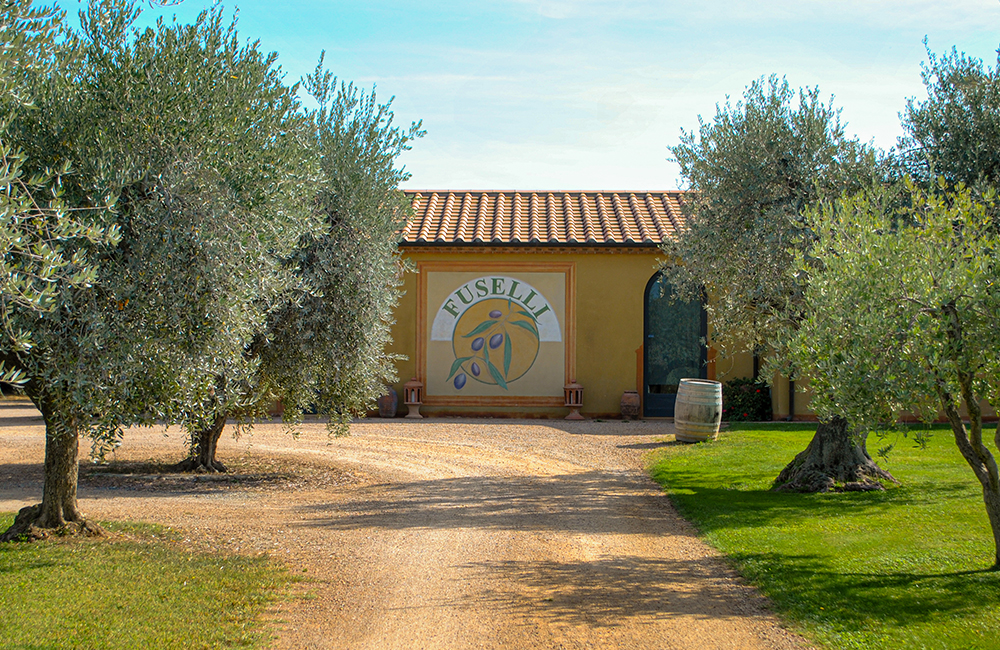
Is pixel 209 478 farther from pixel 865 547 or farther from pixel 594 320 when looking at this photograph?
pixel 594 320

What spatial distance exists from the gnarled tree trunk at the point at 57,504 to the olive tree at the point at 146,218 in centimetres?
55

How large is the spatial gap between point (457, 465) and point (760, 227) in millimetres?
5505

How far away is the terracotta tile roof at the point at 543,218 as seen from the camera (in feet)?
56.7

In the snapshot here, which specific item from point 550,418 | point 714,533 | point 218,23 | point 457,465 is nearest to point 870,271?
point 714,533

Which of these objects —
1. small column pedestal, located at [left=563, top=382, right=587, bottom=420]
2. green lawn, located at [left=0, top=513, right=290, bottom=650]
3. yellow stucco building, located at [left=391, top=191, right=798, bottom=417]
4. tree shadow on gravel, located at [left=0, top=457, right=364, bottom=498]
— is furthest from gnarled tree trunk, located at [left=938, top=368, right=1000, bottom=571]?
yellow stucco building, located at [left=391, top=191, right=798, bottom=417]

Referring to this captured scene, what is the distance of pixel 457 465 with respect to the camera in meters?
11.4

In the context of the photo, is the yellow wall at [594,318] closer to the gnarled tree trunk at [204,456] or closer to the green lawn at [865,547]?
the green lawn at [865,547]

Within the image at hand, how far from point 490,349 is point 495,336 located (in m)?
0.32

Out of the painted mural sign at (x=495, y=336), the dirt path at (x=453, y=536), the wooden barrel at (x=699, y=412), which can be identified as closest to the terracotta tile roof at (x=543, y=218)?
the painted mural sign at (x=495, y=336)

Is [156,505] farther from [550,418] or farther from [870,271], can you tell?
[550,418]

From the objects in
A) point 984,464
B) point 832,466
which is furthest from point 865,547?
point 832,466

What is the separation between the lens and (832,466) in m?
9.47

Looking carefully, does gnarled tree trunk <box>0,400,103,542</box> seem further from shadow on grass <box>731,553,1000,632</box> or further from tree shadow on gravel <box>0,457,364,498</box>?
shadow on grass <box>731,553,1000,632</box>

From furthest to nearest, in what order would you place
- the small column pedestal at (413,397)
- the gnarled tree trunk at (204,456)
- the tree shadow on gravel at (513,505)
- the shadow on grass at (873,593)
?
the small column pedestal at (413,397), the gnarled tree trunk at (204,456), the tree shadow on gravel at (513,505), the shadow on grass at (873,593)
